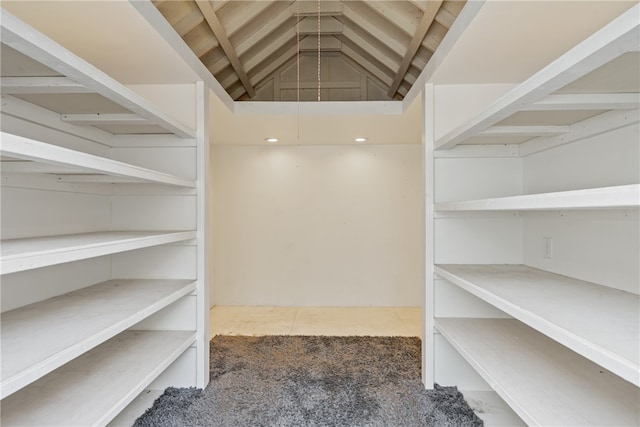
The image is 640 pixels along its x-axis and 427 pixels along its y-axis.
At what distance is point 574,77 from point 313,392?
193 cm

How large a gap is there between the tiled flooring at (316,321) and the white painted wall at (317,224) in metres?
0.17

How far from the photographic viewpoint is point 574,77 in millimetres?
956

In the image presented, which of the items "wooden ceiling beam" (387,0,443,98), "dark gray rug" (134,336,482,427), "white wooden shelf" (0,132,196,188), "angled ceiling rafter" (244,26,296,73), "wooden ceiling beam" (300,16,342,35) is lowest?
"dark gray rug" (134,336,482,427)

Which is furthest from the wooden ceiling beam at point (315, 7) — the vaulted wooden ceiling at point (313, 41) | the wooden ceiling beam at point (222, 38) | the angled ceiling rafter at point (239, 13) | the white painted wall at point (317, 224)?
the white painted wall at point (317, 224)

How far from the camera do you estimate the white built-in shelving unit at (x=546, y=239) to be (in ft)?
3.08

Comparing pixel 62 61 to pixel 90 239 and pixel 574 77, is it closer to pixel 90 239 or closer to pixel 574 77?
pixel 90 239

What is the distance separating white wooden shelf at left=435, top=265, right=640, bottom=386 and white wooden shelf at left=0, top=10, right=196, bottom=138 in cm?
160

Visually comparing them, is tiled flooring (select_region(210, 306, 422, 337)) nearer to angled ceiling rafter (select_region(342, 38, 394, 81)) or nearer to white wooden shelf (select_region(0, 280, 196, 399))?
white wooden shelf (select_region(0, 280, 196, 399))

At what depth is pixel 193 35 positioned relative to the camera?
2.26 metres

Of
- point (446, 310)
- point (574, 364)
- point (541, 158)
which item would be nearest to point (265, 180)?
point (446, 310)

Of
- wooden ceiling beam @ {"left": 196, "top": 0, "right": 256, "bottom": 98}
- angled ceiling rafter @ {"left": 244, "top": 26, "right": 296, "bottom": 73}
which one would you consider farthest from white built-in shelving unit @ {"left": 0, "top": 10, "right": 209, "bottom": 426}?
angled ceiling rafter @ {"left": 244, "top": 26, "right": 296, "bottom": 73}

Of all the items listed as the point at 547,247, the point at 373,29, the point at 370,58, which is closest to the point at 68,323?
the point at 547,247

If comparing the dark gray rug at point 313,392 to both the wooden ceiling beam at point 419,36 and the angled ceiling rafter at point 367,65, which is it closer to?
the wooden ceiling beam at point 419,36

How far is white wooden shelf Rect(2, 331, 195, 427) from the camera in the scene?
1.19m
